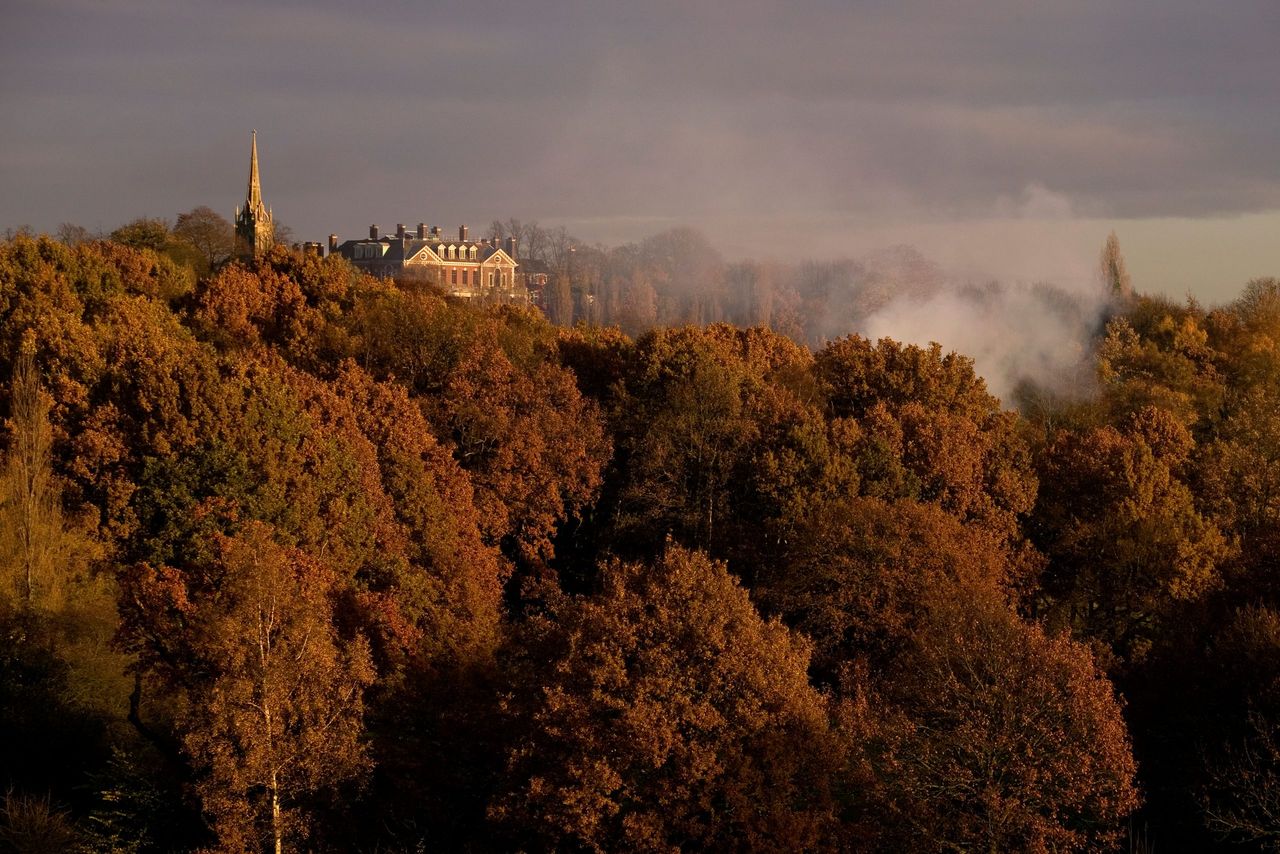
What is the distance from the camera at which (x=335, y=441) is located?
1699 inches

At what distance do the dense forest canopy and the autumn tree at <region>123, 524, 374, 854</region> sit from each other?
0.35 ft

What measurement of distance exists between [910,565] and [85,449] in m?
A: 24.9

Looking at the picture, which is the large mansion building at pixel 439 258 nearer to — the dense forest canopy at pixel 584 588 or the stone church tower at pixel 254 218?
the stone church tower at pixel 254 218

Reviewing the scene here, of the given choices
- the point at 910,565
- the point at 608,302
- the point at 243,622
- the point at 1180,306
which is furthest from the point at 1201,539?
the point at 608,302

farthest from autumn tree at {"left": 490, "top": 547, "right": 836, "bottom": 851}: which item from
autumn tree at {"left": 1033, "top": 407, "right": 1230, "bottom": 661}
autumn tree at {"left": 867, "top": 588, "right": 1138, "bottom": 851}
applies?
autumn tree at {"left": 1033, "top": 407, "right": 1230, "bottom": 661}

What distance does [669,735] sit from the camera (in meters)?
28.1

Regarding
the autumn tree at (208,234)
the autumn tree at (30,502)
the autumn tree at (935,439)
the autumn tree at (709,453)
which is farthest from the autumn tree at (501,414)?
the autumn tree at (208,234)

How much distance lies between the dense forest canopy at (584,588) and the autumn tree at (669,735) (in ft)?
0.31

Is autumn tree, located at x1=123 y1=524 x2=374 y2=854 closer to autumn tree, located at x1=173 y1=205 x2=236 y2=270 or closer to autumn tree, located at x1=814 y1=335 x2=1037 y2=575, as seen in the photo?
autumn tree, located at x1=814 y1=335 x2=1037 y2=575

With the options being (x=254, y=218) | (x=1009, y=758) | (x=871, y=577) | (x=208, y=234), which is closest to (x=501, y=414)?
(x=871, y=577)

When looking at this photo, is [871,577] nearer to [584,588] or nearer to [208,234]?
[584,588]

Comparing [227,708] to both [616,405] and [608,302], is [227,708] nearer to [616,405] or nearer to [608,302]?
[616,405]

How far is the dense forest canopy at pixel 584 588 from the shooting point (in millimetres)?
29125

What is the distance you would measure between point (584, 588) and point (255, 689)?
22966 millimetres
